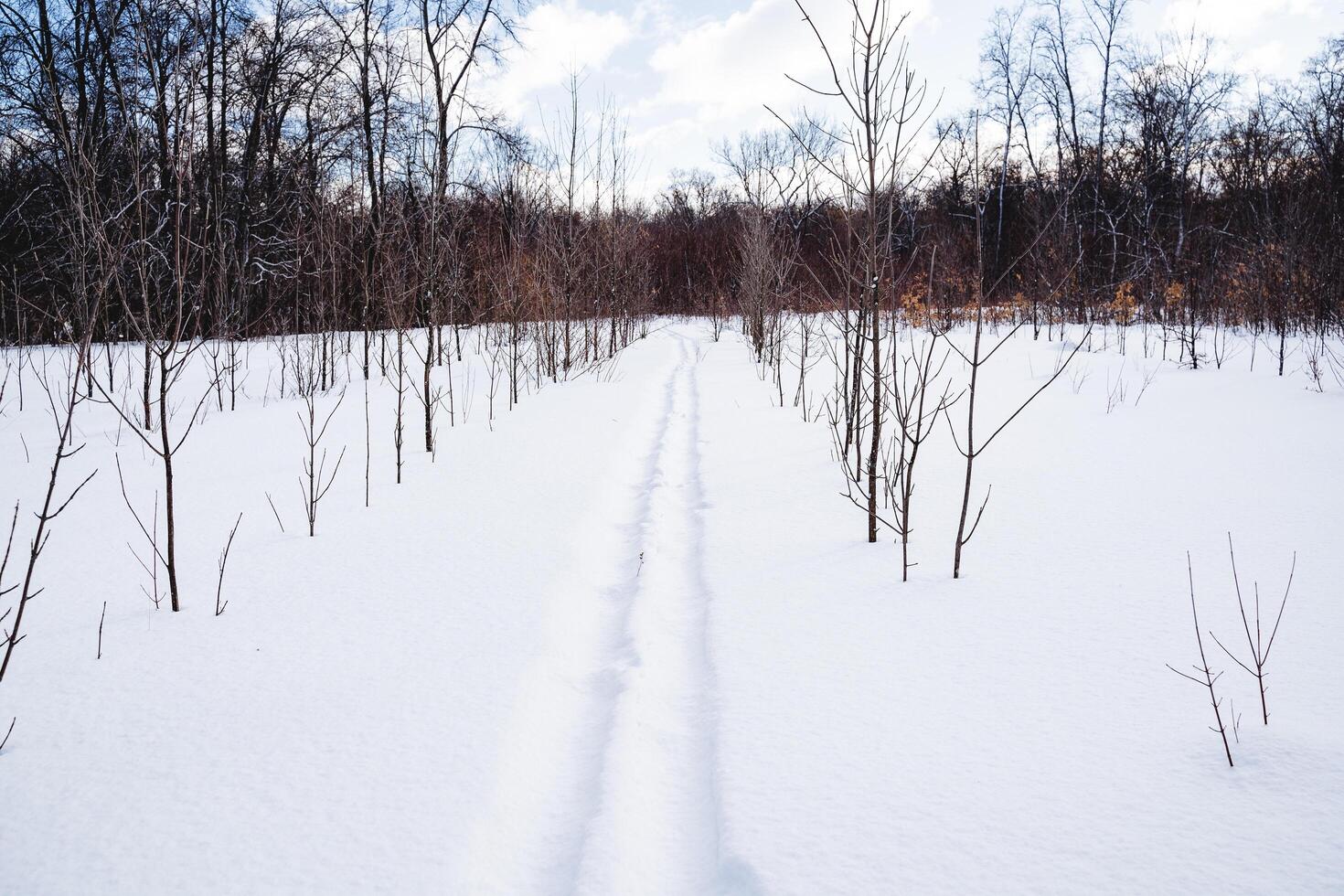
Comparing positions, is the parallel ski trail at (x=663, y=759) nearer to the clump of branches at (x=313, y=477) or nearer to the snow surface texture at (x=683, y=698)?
the snow surface texture at (x=683, y=698)

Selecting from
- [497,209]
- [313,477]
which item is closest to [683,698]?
[313,477]

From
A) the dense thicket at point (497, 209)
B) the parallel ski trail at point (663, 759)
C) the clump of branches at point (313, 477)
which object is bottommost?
the parallel ski trail at point (663, 759)

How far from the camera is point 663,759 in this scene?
184 centimetres

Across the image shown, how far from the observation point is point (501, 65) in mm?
13578

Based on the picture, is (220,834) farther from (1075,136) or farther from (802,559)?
(1075,136)

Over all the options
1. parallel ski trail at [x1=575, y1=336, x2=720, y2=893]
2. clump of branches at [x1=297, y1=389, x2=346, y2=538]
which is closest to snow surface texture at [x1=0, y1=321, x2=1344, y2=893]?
parallel ski trail at [x1=575, y1=336, x2=720, y2=893]

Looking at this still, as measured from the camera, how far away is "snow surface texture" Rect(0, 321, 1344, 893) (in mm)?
1428

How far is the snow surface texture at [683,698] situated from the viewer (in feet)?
4.68

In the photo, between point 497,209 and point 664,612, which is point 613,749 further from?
point 497,209

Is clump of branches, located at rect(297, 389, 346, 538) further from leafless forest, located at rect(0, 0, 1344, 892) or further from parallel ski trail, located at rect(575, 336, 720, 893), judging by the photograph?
parallel ski trail, located at rect(575, 336, 720, 893)

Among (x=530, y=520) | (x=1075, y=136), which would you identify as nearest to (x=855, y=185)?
(x=530, y=520)

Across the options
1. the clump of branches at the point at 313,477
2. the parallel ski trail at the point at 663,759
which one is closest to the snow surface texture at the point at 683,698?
the parallel ski trail at the point at 663,759

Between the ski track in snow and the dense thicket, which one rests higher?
the dense thicket

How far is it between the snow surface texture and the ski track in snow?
11 millimetres
